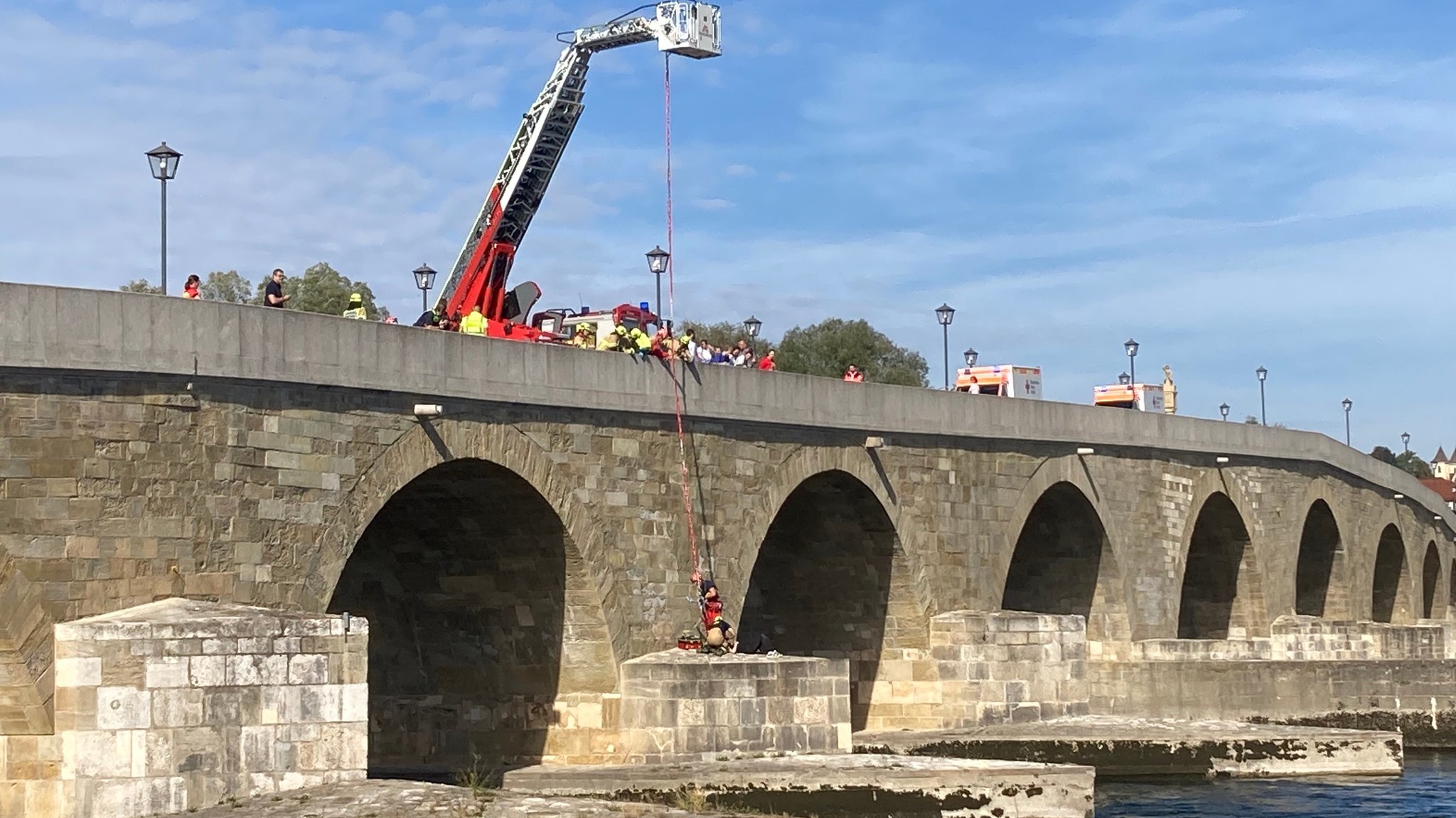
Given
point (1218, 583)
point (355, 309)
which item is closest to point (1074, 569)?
point (1218, 583)

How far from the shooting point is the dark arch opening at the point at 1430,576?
5106 cm

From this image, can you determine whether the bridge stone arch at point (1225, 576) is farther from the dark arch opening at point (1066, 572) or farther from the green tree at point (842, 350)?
the green tree at point (842, 350)

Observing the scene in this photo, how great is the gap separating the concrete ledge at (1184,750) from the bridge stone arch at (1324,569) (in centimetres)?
1608

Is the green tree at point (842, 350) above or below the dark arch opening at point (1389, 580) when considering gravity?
above

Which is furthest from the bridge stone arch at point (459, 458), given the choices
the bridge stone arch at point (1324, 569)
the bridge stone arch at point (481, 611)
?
the bridge stone arch at point (1324, 569)

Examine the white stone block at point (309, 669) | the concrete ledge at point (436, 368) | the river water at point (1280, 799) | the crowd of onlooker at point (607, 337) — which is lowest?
the river water at point (1280, 799)

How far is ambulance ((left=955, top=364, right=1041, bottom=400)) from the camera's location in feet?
107

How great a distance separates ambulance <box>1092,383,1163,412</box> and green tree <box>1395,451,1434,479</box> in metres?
104

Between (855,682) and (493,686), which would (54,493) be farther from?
(855,682)

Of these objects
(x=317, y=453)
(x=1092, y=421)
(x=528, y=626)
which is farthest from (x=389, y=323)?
(x=1092, y=421)

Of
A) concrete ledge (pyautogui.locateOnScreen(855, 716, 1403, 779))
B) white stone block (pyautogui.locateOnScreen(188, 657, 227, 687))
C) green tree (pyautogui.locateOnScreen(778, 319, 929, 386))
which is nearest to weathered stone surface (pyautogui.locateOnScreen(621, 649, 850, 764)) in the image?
concrete ledge (pyautogui.locateOnScreen(855, 716, 1403, 779))

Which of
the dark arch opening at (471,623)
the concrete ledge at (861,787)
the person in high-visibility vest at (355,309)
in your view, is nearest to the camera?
the concrete ledge at (861,787)

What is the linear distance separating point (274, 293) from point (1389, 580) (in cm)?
3574

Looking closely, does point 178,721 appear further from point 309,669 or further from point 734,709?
point 734,709
